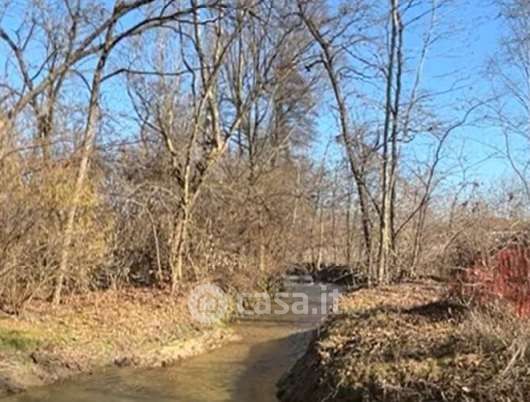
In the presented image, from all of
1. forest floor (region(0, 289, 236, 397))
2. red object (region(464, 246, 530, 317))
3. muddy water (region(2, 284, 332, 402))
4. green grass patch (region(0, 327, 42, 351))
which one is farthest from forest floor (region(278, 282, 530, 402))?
green grass patch (region(0, 327, 42, 351))

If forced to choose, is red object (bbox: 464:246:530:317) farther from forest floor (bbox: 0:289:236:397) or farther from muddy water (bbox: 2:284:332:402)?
forest floor (bbox: 0:289:236:397)

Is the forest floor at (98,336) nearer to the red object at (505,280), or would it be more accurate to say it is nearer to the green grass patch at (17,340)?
the green grass patch at (17,340)

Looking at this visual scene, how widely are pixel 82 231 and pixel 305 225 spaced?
44.4 feet

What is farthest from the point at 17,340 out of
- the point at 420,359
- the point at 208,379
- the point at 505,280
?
the point at 505,280

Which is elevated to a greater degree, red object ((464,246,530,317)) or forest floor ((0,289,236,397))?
red object ((464,246,530,317))

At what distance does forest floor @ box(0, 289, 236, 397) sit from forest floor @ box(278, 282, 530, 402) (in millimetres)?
3416

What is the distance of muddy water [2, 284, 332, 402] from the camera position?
9352 millimetres

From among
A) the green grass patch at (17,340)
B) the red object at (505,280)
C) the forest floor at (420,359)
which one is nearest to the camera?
the forest floor at (420,359)

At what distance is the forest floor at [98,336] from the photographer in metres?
10.2

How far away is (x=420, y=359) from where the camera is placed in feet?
23.0

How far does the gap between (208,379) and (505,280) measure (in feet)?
16.4

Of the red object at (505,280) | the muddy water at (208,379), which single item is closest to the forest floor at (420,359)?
the red object at (505,280)

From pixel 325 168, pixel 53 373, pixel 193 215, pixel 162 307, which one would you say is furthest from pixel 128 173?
pixel 325 168

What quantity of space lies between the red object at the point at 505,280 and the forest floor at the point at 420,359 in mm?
235
